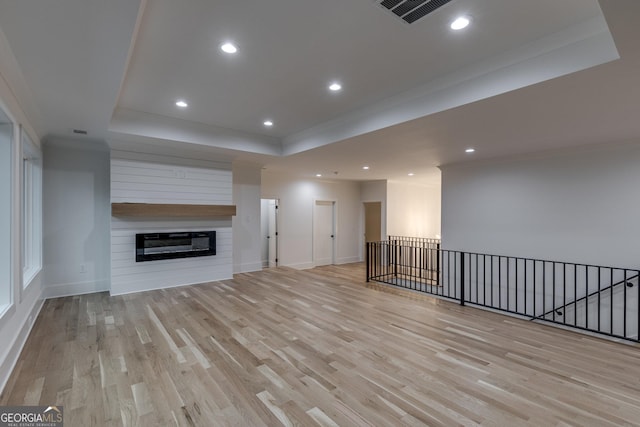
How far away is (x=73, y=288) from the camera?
533cm

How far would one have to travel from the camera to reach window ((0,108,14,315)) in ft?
9.52

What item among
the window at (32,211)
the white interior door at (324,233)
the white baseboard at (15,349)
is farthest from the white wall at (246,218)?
the white baseboard at (15,349)

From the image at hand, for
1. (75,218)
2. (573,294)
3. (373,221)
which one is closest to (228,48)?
(75,218)

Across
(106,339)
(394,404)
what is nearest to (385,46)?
(394,404)

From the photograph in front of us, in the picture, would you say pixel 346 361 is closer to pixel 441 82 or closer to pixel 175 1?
pixel 441 82

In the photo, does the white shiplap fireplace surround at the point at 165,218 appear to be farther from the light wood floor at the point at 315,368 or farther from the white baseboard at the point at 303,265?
the white baseboard at the point at 303,265

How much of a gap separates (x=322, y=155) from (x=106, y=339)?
4.38 meters

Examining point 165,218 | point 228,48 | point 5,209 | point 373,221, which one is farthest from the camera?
point 373,221

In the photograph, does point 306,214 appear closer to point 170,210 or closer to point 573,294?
point 170,210

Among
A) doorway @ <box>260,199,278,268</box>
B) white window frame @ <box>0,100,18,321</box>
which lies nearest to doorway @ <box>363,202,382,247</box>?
doorway @ <box>260,199,278,268</box>

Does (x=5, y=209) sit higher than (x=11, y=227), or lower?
higher

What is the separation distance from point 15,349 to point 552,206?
801 cm

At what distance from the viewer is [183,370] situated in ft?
9.12

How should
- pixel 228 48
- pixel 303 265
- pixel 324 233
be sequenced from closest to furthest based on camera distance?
1. pixel 228 48
2. pixel 303 265
3. pixel 324 233
